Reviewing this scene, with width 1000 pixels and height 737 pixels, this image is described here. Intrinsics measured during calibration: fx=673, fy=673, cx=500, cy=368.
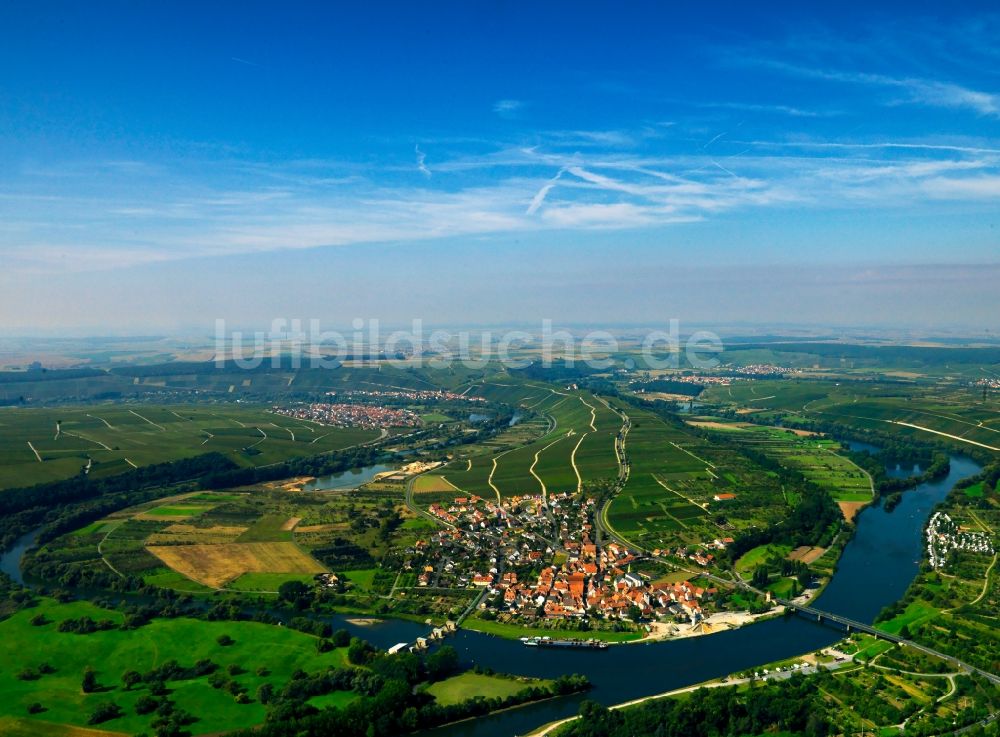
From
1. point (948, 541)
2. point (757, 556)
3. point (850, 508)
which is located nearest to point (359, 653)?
point (757, 556)

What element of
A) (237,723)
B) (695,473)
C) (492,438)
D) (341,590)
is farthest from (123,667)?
(492,438)

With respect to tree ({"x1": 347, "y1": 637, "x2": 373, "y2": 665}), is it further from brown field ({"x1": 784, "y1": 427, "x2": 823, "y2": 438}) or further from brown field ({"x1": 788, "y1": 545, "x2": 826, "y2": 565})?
brown field ({"x1": 784, "y1": 427, "x2": 823, "y2": 438})

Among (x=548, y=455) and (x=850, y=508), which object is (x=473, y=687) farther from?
(x=548, y=455)

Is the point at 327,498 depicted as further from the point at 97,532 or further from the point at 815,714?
the point at 815,714

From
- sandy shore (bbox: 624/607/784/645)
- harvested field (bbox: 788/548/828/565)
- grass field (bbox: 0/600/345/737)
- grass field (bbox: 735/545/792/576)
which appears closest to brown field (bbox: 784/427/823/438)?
harvested field (bbox: 788/548/828/565)

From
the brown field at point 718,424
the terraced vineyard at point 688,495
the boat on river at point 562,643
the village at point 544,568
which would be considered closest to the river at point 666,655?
the boat on river at point 562,643
